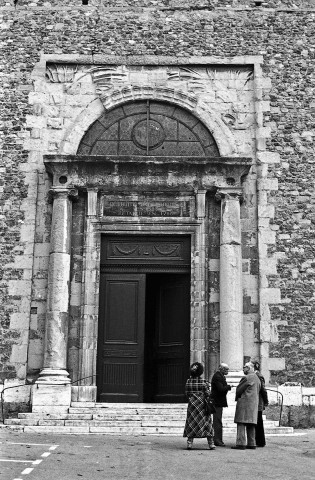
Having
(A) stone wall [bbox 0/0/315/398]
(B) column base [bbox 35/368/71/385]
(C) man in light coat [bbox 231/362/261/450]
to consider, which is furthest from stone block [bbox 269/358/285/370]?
(B) column base [bbox 35/368/71/385]

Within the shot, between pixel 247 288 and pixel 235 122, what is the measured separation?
3336mm

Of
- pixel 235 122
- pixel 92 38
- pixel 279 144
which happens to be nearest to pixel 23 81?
pixel 92 38

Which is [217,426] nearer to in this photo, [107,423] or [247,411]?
[247,411]

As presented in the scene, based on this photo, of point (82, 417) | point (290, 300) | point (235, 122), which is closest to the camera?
point (82, 417)

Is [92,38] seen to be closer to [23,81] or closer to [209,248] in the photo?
[23,81]

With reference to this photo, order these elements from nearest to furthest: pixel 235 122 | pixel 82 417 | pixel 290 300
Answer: pixel 82 417
pixel 290 300
pixel 235 122

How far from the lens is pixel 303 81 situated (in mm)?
14234

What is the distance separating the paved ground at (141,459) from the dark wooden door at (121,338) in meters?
2.77

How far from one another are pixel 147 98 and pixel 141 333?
4647 mm

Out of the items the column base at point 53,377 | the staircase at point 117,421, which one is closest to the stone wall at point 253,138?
the column base at point 53,377

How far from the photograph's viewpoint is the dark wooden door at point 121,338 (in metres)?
13.1

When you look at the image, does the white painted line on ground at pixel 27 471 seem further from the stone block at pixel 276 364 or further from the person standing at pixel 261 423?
the stone block at pixel 276 364

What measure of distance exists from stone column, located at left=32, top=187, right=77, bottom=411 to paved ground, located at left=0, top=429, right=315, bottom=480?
1.98 m

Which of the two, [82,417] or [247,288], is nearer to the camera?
[82,417]
